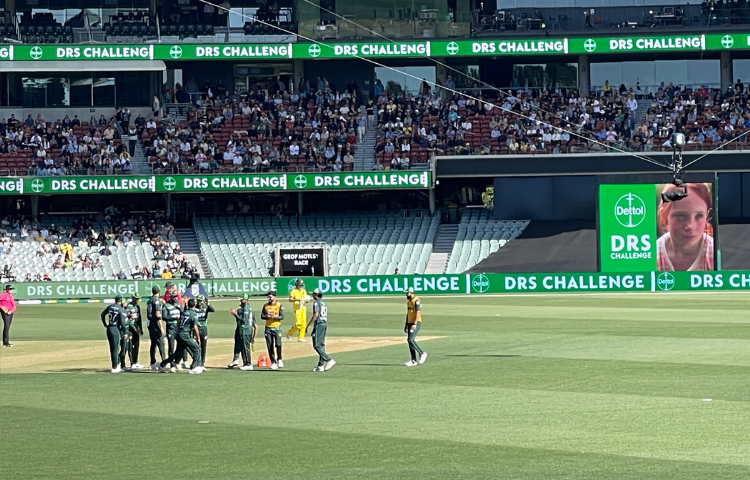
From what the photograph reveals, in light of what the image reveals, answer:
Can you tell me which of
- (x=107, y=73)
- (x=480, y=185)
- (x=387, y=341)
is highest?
(x=107, y=73)

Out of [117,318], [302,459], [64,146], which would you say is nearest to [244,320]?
[117,318]

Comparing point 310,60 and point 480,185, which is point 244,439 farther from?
point 310,60

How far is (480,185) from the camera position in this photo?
63719mm

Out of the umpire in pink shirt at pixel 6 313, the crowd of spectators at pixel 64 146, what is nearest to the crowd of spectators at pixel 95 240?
the crowd of spectators at pixel 64 146

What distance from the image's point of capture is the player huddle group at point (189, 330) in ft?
81.7

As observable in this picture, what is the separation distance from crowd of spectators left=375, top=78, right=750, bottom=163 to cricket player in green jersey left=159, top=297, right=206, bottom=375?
35.8 metres

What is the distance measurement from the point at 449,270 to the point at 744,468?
4338 cm

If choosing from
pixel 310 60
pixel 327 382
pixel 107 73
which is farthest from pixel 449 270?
pixel 327 382

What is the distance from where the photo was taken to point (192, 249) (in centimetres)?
6072

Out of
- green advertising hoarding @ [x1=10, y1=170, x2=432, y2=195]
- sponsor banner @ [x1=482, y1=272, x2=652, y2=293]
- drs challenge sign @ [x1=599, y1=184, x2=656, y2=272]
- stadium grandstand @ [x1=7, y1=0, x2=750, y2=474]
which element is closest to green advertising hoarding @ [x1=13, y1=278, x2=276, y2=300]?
stadium grandstand @ [x1=7, y1=0, x2=750, y2=474]

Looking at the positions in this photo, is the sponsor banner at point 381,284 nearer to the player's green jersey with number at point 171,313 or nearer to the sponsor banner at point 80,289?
the sponsor banner at point 80,289

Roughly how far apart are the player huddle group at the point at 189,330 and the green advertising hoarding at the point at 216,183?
112ft

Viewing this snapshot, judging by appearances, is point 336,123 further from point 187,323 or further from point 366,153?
point 187,323

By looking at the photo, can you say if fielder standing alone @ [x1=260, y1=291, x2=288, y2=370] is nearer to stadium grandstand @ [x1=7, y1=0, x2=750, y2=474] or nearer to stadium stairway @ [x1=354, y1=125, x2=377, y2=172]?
stadium grandstand @ [x1=7, y1=0, x2=750, y2=474]
